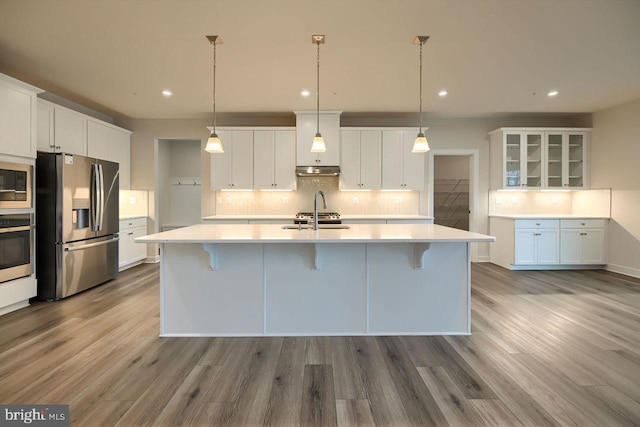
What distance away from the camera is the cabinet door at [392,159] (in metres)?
5.58

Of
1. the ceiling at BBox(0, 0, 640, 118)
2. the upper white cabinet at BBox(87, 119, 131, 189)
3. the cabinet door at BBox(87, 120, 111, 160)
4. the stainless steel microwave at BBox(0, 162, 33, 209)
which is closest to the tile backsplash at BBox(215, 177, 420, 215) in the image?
the ceiling at BBox(0, 0, 640, 118)

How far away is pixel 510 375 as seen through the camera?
215cm

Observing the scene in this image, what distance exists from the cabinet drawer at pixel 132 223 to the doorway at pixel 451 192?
21.2 ft

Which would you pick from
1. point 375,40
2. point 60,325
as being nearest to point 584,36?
point 375,40

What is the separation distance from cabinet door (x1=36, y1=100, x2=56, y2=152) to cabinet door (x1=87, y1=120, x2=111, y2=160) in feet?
2.11

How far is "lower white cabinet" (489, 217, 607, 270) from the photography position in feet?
17.7

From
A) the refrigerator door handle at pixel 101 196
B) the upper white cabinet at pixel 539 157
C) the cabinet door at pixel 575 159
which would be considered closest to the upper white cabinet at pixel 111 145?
the refrigerator door handle at pixel 101 196

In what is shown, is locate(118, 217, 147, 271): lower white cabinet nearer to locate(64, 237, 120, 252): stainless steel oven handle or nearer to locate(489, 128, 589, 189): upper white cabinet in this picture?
locate(64, 237, 120, 252): stainless steel oven handle

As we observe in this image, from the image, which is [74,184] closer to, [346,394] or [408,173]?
[346,394]

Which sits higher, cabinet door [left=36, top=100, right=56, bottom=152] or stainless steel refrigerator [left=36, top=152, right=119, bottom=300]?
cabinet door [left=36, top=100, right=56, bottom=152]

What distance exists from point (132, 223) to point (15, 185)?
2239 mm

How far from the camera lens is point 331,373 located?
2178 millimetres

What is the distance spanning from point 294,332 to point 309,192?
3.38m

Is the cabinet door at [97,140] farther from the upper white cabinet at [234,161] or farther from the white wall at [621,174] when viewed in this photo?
the white wall at [621,174]
